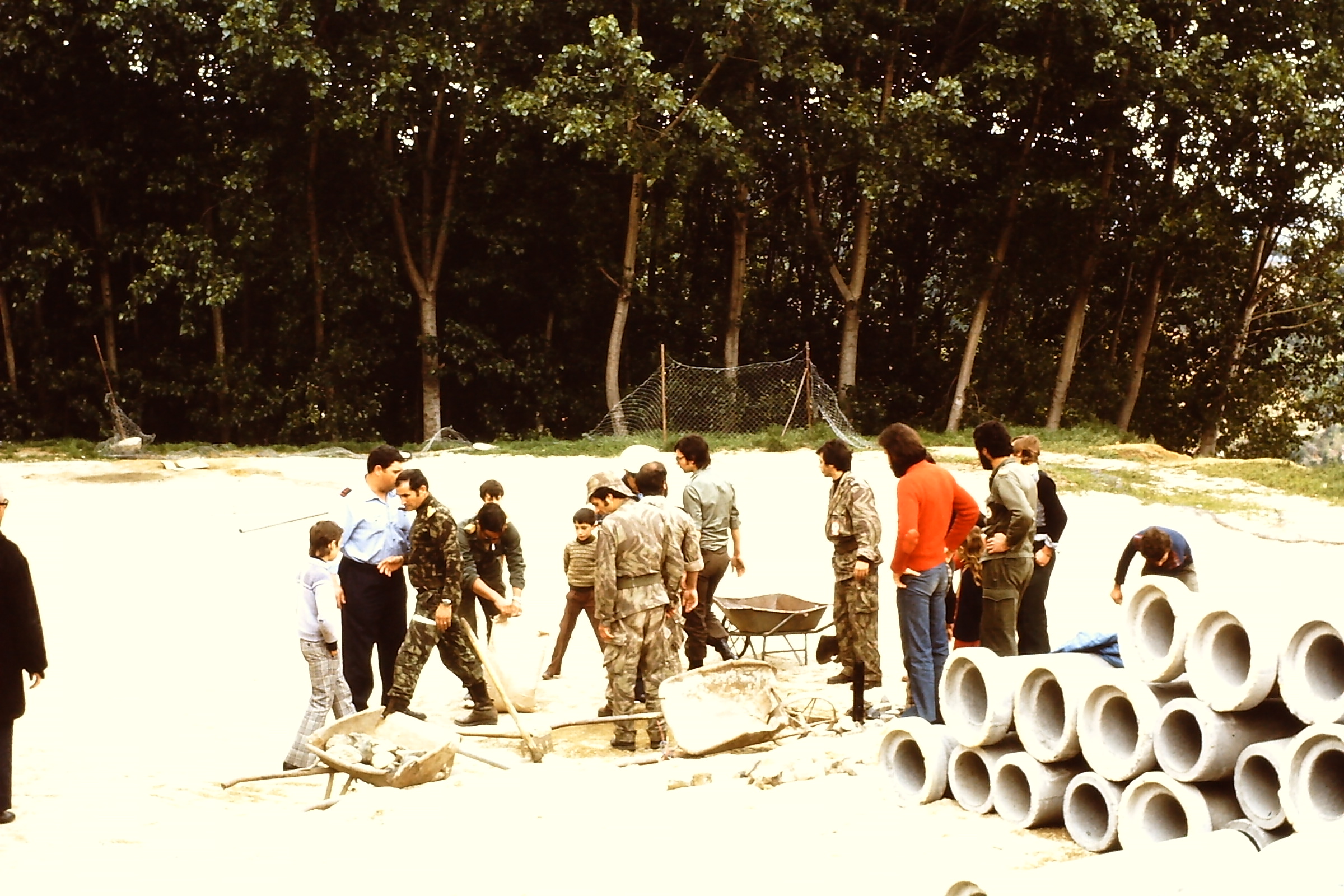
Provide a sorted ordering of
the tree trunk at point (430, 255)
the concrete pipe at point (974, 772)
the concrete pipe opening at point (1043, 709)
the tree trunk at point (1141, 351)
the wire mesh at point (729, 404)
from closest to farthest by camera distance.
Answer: the concrete pipe opening at point (1043, 709)
the concrete pipe at point (974, 772)
the wire mesh at point (729, 404)
the tree trunk at point (430, 255)
the tree trunk at point (1141, 351)

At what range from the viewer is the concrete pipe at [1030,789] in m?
5.98

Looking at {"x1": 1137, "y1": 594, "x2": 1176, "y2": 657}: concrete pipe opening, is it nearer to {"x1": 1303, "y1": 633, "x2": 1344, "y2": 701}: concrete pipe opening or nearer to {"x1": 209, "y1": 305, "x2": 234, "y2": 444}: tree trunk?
{"x1": 1303, "y1": 633, "x2": 1344, "y2": 701}: concrete pipe opening

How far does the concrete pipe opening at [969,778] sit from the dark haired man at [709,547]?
382cm

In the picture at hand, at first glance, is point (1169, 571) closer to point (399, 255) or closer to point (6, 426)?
point (399, 255)

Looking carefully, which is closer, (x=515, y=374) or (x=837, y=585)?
(x=837, y=585)

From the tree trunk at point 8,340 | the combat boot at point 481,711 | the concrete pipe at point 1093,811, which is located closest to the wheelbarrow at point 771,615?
the combat boot at point 481,711

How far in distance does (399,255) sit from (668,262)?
17.9 ft

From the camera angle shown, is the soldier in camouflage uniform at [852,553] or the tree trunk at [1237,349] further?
the tree trunk at [1237,349]

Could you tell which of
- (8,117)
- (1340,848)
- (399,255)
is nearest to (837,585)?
(1340,848)

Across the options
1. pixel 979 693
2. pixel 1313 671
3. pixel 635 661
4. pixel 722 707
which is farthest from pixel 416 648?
pixel 1313 671

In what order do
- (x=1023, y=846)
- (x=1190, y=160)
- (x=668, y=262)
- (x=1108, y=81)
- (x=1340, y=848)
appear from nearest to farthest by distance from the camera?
(x=1340, y=848), (x=1023, y=846), (x=1108, y=81), (x=1190, y=160), (x=668, y=262)

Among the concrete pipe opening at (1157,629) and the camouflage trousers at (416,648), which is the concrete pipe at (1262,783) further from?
the camouflage trousers at (416,648)

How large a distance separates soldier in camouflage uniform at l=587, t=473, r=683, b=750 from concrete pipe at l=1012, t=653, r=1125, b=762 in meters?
2.97

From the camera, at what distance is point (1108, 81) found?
26.5 metres
